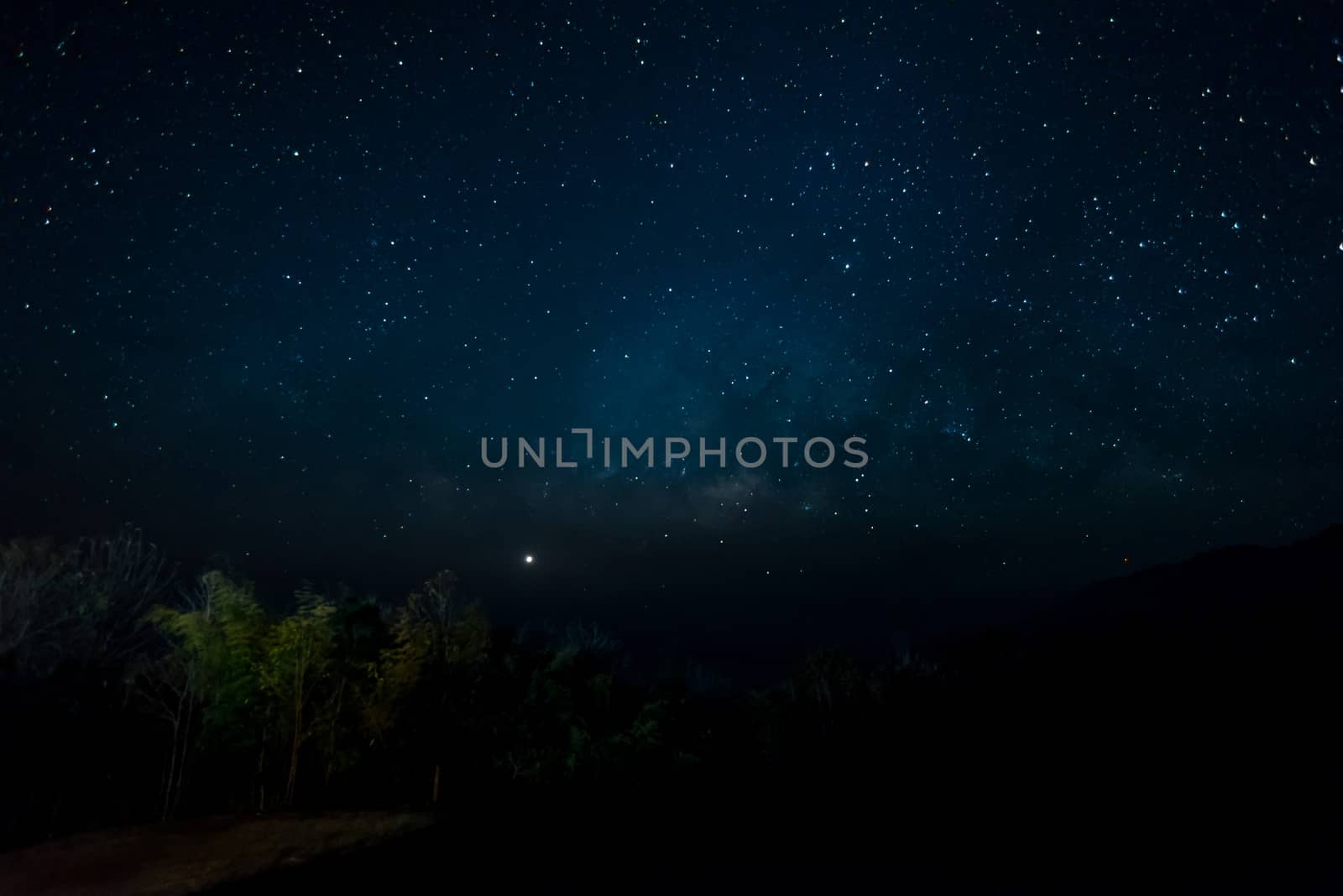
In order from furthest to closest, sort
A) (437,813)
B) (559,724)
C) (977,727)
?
(559,724) < (977,727) < (437,813)

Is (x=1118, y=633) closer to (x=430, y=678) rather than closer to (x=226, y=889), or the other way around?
(x=430, y=678)

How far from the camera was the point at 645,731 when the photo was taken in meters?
14.5

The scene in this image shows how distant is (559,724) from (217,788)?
18.8 feet

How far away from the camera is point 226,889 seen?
648 centimetres

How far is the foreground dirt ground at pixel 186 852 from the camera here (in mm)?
6539

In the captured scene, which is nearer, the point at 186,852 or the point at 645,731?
the point at 186,852

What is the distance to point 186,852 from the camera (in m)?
7.29

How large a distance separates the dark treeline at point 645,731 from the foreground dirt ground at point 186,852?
138 cm

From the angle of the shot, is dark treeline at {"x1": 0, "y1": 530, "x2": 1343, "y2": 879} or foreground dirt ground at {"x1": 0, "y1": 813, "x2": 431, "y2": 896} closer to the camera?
foreground dirt ground at {"x1": 0, "y1": 813, "x2": 431, "y2": 896}

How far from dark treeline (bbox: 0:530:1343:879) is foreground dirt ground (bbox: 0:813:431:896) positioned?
1.38m

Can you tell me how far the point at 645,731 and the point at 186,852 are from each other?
28.3 feet

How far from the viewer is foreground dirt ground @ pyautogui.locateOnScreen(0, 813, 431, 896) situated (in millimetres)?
6539

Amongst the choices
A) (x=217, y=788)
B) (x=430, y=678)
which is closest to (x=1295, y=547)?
(x=430, y=678)

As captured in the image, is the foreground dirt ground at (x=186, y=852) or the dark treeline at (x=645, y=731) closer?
the foreground dirt ground at (x=186, y=852)
